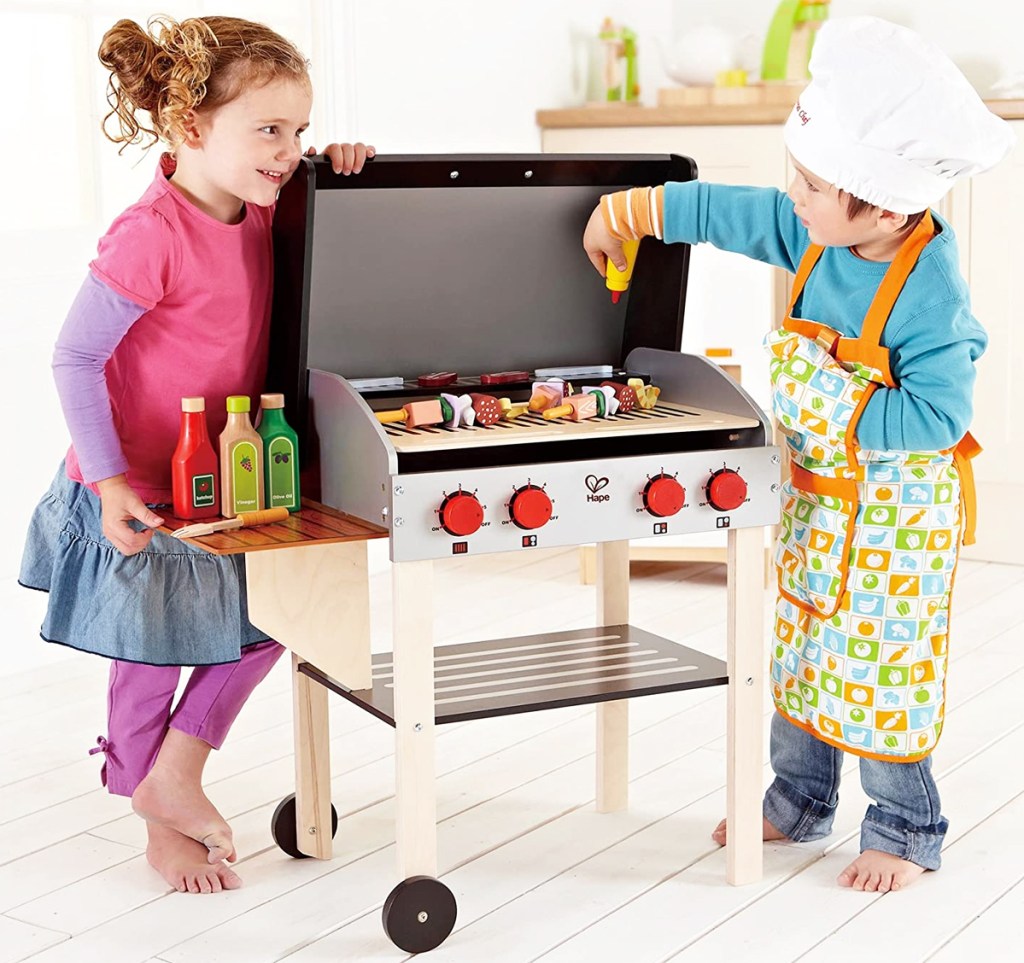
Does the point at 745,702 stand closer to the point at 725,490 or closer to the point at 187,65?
the point at 725,490

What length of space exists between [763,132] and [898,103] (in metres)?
2.14

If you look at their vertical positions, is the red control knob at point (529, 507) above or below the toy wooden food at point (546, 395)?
below

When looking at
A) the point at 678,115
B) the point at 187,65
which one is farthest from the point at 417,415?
the point at 678,115

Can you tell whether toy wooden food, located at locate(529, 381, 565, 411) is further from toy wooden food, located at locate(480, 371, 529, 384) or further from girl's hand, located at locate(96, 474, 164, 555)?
girl's hand, located at locate(96, 474, 164, 555)

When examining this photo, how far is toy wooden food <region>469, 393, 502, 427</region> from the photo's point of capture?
1993mm

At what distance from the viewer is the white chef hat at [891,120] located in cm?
187

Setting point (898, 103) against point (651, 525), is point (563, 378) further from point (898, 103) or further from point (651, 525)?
point (898, 103)

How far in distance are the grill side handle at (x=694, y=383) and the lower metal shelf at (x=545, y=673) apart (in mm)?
362

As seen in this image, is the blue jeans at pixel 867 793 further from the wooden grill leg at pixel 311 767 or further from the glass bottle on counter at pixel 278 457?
the glass bottle on counter at pixel 278 457

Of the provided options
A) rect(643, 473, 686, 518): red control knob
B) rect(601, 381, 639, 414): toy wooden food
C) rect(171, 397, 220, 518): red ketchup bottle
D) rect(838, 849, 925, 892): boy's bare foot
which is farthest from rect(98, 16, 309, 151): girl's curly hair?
rect(838, 849, 925, 892): boy's bare foot

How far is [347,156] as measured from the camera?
1.93 meters

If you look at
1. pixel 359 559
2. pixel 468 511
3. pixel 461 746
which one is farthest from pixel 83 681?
pixel 468 511

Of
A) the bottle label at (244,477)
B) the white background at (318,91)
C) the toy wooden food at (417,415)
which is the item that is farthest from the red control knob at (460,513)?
the white background at (318,91)

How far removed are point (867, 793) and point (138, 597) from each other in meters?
1.06
